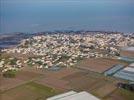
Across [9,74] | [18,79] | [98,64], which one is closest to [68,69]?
[98,64]

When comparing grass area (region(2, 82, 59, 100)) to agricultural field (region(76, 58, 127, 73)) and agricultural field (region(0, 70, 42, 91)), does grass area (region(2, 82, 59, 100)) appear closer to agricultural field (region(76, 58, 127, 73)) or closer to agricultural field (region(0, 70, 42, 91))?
agricultural field (region(0, 70, 42, 91))

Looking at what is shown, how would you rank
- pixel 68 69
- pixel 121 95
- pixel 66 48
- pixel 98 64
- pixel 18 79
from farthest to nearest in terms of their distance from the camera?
pixel 66 48 → pixel 98 64 → pixel 68 69 → pixel 18 79 → pixel 121 95

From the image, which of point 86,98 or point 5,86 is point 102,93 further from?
point 5,86

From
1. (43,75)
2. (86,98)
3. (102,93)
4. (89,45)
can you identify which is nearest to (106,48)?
(89,45)

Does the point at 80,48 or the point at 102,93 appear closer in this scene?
the point at 102,93

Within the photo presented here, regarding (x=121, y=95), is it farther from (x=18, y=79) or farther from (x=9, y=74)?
(x=9, y=74)

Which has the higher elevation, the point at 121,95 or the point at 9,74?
the point at 9,74
